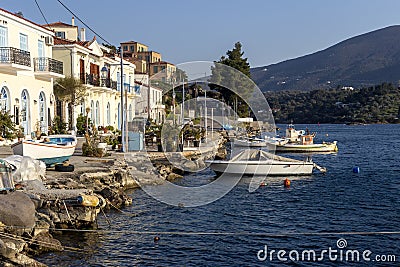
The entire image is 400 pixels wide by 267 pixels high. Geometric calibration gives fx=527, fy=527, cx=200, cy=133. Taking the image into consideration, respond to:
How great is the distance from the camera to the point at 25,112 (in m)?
29.3

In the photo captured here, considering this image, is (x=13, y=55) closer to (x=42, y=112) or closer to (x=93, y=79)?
(x=42, y=112)

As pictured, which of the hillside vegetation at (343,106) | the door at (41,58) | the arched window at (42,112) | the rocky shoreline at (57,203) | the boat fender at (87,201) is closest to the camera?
the rocky shoreline at (57,203)

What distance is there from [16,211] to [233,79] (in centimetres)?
4517

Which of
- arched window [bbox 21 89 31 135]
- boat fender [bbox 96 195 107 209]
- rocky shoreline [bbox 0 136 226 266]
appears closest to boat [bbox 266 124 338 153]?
arched window [bbox 21 89 31 135]

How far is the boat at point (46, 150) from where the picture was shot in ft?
64.5

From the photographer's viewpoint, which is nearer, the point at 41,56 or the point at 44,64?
the point at 44,64

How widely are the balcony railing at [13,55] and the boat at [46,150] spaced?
5.11 meters

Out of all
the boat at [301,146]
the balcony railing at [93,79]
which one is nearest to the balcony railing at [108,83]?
the balcony railing at [93,79]

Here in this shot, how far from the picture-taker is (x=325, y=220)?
17766mm

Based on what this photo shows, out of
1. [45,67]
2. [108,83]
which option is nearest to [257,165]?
[45,67]

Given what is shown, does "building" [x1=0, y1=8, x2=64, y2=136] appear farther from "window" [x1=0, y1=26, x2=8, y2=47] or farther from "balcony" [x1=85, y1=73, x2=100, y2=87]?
"balcony" [x1=85, y1=73, x2=100, y2=87]

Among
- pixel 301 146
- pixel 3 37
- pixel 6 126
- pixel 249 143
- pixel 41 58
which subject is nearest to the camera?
pixel 6 126

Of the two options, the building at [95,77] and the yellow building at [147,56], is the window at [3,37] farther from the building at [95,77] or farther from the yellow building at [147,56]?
the yellow building at [147,56]

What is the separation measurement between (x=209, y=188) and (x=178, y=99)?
44.2 meters
